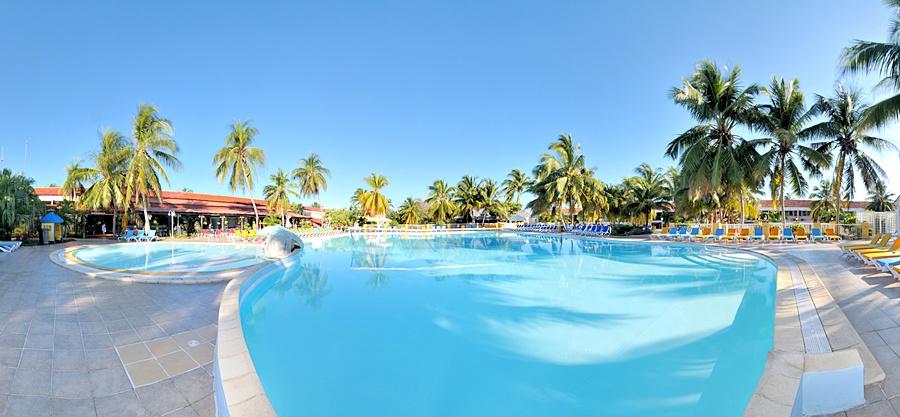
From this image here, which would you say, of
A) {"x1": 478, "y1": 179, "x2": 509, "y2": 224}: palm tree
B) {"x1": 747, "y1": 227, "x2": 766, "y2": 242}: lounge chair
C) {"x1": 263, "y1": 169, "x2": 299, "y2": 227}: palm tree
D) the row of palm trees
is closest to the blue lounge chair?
{"x1": 747, "y1": 227, "x2": 766, "y2": 242}: lounge chair

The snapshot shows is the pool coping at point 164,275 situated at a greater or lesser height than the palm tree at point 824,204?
lesser

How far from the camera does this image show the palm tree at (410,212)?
4144 cm

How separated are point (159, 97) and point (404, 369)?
980 inches

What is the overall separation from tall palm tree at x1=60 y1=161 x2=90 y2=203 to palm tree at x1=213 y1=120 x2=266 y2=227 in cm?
634

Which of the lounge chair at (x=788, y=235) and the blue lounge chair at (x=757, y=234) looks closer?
the lounge chair at (x=788, y=235)

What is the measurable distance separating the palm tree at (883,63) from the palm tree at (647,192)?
18.4 metres

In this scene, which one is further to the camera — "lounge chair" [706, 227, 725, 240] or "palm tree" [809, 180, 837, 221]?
"palm tree" [809, 180, 837, 221]

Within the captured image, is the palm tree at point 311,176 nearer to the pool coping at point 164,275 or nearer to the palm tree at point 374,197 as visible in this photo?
the palm tree at point 374,197

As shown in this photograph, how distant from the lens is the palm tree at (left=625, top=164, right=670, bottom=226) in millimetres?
27109

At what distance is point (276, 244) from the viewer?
39.0ft

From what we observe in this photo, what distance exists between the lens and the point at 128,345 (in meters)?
3.49

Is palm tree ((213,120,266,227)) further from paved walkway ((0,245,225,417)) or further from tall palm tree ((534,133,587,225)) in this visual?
tall palm tree ((534,133,587,225))

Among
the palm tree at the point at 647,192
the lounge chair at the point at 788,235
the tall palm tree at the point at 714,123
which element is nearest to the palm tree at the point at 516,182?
the palm tree at the point at 647,192

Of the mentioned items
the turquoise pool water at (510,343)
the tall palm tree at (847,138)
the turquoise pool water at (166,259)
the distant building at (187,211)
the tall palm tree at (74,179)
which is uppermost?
the tall palm tree at (847,138)
